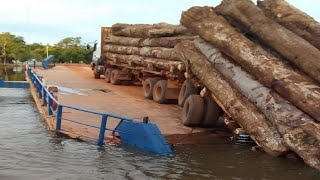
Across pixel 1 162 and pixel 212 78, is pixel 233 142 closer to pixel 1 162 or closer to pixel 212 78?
pixel 212 78

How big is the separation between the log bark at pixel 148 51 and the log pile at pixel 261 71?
8.05 ft

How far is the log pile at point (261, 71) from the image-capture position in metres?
8.37

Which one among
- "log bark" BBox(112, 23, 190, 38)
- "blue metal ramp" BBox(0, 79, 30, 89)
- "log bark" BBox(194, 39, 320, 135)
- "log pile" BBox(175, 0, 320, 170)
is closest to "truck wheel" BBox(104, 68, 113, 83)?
"log bark" BBox(112, 23, 190, 38)

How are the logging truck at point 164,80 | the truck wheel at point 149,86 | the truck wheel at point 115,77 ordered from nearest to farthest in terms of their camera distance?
the logging truck at point 164,80, the truck wheel at point 149,86, the truck wheel at point 115,77

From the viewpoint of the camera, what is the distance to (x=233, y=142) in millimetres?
10289

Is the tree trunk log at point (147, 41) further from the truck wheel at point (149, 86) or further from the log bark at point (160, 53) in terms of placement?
the truck wheel at point (149, 86)

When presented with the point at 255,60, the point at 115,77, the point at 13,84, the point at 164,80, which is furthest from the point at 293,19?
the point at 13,84

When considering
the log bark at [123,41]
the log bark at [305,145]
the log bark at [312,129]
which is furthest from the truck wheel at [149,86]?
the log bark at [312,129]

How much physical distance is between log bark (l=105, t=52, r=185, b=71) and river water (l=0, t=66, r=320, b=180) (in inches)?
160

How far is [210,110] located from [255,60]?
6.42 ft

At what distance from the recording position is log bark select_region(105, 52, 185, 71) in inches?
546

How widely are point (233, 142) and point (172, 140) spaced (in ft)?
4.77

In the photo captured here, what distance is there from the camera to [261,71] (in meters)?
9.54

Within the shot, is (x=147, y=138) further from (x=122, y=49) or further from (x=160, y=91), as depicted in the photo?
(x=122, y=49)
